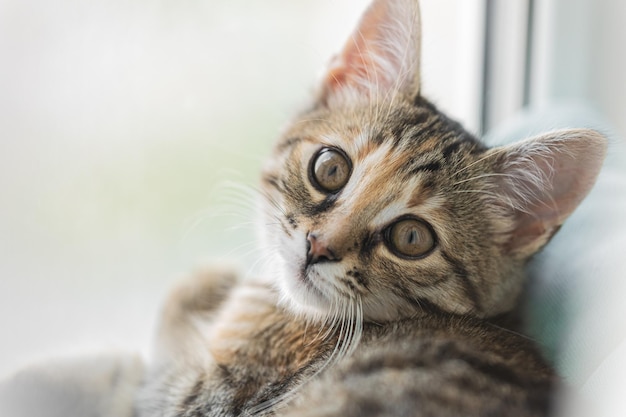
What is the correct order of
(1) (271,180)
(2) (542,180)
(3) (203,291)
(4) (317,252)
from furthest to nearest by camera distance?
(3) (203,291) < (1) (271,180) < (2) (542,180) < (4) (317,252)

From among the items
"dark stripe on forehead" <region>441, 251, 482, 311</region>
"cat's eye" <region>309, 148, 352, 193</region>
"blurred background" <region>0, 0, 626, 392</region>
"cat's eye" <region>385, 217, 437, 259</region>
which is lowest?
"dark stripe on forehead" <region>441, 251, 482, 311</region>

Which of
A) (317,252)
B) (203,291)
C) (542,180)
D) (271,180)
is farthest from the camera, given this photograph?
(203,291)

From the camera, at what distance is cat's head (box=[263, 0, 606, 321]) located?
3.28ft

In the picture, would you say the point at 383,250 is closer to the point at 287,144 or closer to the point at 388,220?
the point at 388,220

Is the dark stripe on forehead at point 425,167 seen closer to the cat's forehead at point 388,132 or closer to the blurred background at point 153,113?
the cat's forehead at point 388,132

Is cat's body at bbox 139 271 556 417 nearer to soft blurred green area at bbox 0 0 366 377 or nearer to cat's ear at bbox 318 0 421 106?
soft blurred green area at bbox 0 0 366 377

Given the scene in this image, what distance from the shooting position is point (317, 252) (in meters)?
0.98

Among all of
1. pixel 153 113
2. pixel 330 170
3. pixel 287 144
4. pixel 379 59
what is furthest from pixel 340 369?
pixel 153 113

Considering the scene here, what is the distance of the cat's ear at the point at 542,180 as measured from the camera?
3.36 feet

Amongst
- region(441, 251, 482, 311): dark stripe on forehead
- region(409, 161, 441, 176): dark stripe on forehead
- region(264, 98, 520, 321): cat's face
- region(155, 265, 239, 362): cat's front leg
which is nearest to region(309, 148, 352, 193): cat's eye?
region(264, 98, 520, 321): cat's face

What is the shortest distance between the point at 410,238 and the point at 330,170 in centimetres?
20

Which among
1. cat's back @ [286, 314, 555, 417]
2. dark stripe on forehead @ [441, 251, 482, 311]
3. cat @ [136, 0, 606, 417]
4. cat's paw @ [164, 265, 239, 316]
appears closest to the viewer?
cat's back @ [286, 314, 555, 417]

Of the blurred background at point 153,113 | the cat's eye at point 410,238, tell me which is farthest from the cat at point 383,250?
the blurred background at point 153,113

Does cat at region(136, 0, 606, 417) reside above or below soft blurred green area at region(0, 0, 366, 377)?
below
